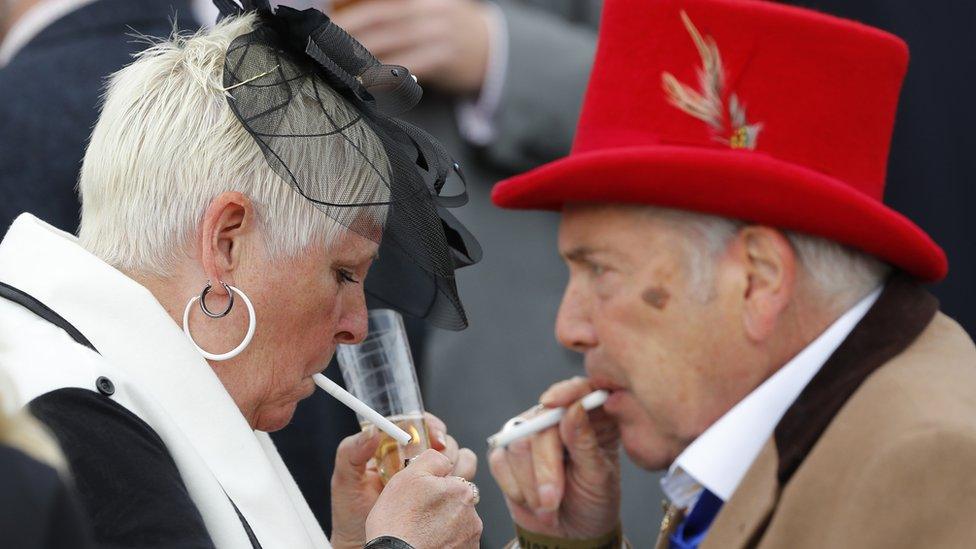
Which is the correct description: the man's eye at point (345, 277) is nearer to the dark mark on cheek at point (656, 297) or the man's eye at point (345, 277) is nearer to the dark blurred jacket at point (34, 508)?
the dark mark on cheek at point (656, 297)

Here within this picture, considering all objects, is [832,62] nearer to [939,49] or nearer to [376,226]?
[376,226]

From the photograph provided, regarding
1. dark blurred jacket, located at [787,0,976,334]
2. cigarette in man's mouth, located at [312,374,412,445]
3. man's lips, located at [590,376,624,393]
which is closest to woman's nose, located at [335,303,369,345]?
cigarette in man's mouth, located at [312,374,412,445]

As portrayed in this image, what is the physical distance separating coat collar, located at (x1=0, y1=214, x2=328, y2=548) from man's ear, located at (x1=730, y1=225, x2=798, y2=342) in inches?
41.1

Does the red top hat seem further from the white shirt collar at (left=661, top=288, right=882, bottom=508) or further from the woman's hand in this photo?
the woman's hand

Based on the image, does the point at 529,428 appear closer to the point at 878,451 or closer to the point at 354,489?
the point at 354,489

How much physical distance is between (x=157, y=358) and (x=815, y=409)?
48.2 inches

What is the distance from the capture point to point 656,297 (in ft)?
9.46

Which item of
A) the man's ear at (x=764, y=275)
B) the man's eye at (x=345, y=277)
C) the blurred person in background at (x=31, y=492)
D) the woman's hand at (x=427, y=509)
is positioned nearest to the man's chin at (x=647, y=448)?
the man's ear at (x=764, y=275)

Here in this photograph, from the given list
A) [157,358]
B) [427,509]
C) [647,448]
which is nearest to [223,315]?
[157,358]

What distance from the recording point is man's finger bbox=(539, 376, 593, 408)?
3213mm

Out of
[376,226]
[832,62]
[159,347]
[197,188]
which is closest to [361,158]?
[376,226]

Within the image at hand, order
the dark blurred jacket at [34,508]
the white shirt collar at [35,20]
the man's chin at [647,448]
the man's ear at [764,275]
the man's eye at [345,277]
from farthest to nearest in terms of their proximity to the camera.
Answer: the white shirt collar at [35,20] → the man's chin at [647,448] → the man's ear at [764,275] → the man's eye at [345,277] → the dark blurred jacket at [34,508]

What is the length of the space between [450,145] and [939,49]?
1479 mm

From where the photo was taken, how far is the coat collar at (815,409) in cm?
264
